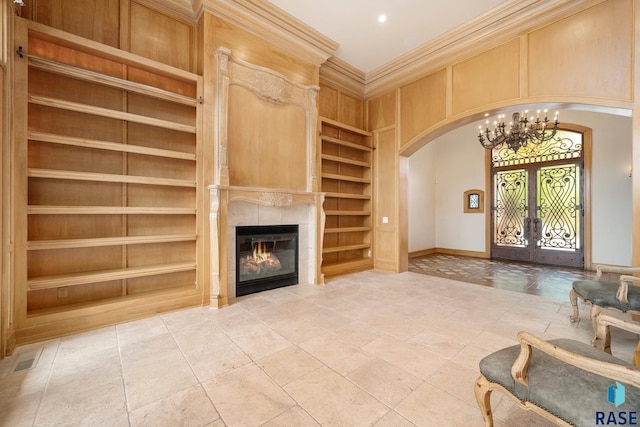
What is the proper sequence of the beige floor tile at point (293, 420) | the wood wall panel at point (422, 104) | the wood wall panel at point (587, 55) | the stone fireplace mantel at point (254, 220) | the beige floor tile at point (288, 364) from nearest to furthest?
1. the beige floor tile at point (293, 420)
2. the beige floor tile at point (288, 364)
3. the wood wall panel at point (587, 55)
4. the stone fireplace mantel at point (254, 220)
5. the wood wall panel at point (422, 104)

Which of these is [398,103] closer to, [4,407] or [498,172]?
[498,172]


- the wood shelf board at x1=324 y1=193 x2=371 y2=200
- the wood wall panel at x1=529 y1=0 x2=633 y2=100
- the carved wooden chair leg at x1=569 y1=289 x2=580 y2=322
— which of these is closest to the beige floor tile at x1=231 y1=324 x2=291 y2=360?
the wood shelf board at x1=324 y1=193 x2=371 y2=200

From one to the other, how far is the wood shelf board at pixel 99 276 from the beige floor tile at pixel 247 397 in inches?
68.3

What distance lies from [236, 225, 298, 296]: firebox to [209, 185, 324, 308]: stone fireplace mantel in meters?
0.10

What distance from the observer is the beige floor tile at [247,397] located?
1518mm

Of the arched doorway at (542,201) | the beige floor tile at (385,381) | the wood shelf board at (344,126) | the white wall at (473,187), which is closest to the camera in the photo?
the beige floor tile at (385,381)

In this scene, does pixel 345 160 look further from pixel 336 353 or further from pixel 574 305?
pixel 574 305

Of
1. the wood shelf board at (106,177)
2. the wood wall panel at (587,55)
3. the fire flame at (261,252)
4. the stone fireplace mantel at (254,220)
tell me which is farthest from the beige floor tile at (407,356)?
the wood wall panel at (587,55)

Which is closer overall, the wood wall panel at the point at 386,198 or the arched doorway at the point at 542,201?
the wood wall panel at the point at 386,198

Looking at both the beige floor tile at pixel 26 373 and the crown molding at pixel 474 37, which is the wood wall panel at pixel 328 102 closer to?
the crown molding at pixel 474 37

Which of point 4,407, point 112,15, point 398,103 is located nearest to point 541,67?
point 398,103

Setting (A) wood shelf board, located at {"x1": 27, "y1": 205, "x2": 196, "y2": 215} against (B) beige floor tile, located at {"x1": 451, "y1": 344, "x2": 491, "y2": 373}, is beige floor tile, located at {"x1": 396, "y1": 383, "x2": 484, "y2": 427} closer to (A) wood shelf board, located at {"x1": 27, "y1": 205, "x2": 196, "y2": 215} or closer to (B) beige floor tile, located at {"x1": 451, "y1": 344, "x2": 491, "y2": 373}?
(B) beige floor tile, located at {"x1": 451, "y1": 344, "x2": 491, "y2": 373}

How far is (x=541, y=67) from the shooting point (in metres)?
3.49

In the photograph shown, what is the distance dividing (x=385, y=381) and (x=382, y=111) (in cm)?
517
